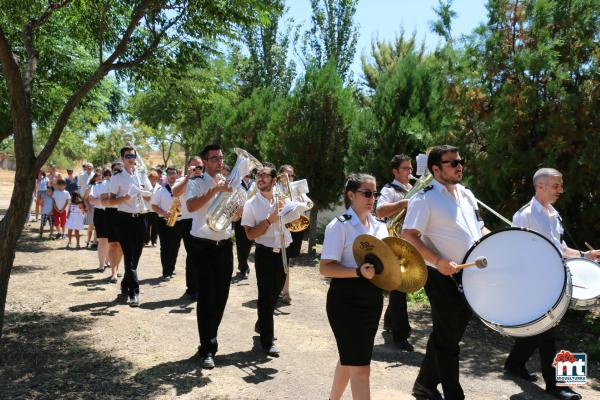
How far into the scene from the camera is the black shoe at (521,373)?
17.2ft

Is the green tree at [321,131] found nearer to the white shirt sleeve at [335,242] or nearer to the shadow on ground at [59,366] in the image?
the shadow on ground at [59,366]

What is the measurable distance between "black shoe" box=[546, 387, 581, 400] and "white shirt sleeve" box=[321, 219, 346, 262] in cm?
263

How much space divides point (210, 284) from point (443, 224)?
8.05 feet

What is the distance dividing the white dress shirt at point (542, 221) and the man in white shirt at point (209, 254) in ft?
9.16

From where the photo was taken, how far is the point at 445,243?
4047 mm

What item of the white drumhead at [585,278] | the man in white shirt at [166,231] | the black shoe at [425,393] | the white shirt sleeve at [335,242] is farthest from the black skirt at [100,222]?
the white drumhead at [585,278]

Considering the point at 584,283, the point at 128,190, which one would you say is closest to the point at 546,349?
the point at 584,283

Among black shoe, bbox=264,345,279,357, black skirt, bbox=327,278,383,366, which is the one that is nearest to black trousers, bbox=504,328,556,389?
black skirt, bbox=327,278,383,366

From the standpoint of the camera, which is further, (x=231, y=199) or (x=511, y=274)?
(x=231, y=199)

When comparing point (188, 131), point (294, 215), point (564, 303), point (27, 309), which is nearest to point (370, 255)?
point (564, 303)

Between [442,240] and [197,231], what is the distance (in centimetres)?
254

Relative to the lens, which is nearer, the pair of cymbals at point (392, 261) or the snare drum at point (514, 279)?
the pair of cymbals at point (392, 261)
